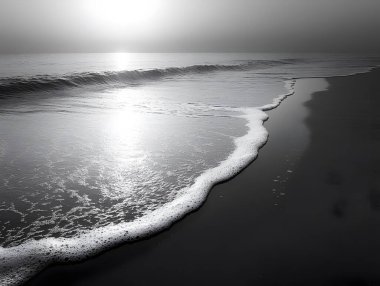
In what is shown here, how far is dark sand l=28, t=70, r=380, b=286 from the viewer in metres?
2.49

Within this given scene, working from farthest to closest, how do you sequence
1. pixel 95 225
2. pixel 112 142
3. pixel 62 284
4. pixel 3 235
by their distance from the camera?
pixel 112 142
pixel 95 225
pixel 3 235
pixel 62 284

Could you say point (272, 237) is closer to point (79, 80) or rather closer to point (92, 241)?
point (92, 241)

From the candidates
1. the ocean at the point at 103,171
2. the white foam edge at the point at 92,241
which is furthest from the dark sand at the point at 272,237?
the ocean at the point at 103,171

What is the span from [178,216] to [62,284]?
1.30 m

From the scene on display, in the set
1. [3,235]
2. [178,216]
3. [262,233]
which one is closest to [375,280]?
[262,233]

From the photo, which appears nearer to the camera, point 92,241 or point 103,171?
point 92,241

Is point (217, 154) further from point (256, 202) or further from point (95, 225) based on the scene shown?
point (95, 225)

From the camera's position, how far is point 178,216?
3377 mm

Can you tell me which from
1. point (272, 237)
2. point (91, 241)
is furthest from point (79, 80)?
point (272, 237)

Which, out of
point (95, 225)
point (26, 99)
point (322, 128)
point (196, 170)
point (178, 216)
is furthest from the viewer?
point (26, 99)

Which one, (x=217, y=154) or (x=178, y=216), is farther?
(x=217, y=154)

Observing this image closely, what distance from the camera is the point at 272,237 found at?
302cm

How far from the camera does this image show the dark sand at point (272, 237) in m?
2.49

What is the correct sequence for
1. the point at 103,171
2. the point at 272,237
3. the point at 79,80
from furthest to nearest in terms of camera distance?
the point at 79,80 < the point at 103,171 < the point at 272,237
